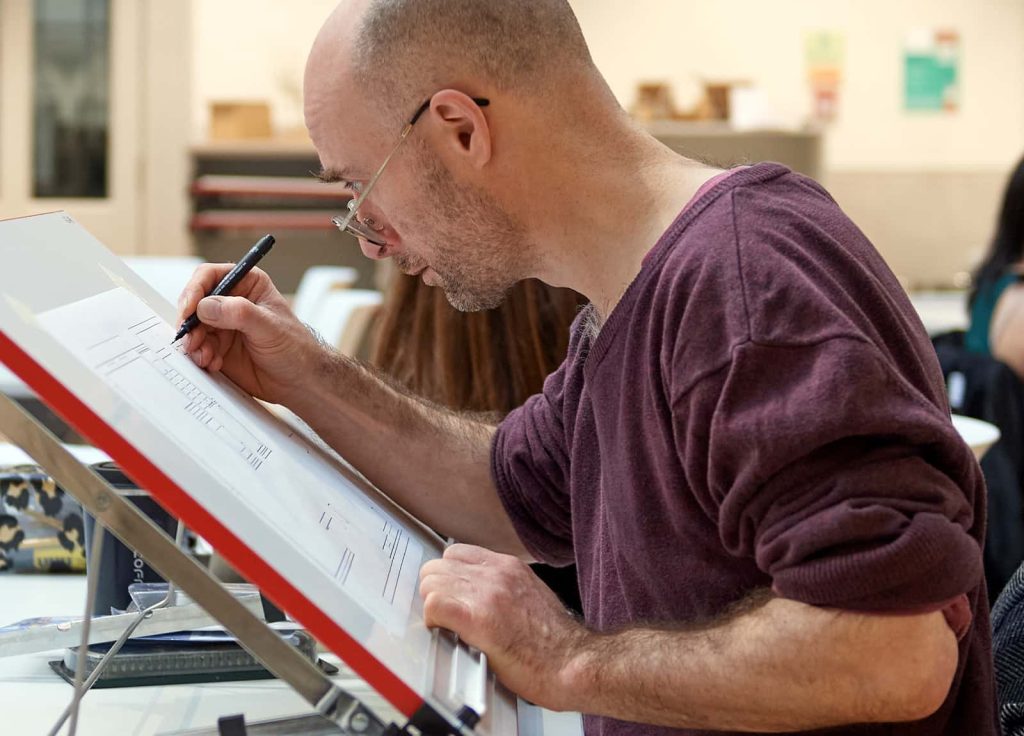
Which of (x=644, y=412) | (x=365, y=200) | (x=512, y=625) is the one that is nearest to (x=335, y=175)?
(x=365, y=200)

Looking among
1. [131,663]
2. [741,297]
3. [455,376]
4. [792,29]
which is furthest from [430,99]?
[792,29]

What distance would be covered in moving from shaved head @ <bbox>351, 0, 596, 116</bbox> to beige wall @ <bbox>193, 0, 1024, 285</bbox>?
4.76 metres

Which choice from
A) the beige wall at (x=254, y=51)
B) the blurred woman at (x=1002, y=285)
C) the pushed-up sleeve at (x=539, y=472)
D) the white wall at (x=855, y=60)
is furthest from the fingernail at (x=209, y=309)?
the white wall at (x=855, y=60)

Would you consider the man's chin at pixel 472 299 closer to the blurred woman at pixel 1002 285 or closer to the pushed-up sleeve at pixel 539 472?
the pushed-up sleeve at pixel 539 472

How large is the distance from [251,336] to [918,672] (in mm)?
703

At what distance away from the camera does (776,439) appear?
737 millimetres

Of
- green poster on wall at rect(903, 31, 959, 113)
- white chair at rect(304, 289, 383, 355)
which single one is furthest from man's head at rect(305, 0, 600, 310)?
green poster on wall at rect(903, 31, 959, 113)

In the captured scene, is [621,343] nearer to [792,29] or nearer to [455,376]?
[455,376]

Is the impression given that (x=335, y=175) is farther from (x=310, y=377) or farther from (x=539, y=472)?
(x=539, y=472)

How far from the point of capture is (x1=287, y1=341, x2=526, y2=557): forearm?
4.17ft

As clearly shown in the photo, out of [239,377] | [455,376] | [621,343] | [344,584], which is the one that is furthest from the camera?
[455,376]

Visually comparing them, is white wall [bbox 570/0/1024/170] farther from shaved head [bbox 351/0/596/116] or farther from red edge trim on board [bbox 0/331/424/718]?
red edge trim on board [bbox 0/331/424/718]

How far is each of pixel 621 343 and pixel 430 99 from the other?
0.28 metres

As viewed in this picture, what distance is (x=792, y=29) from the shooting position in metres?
5.78
